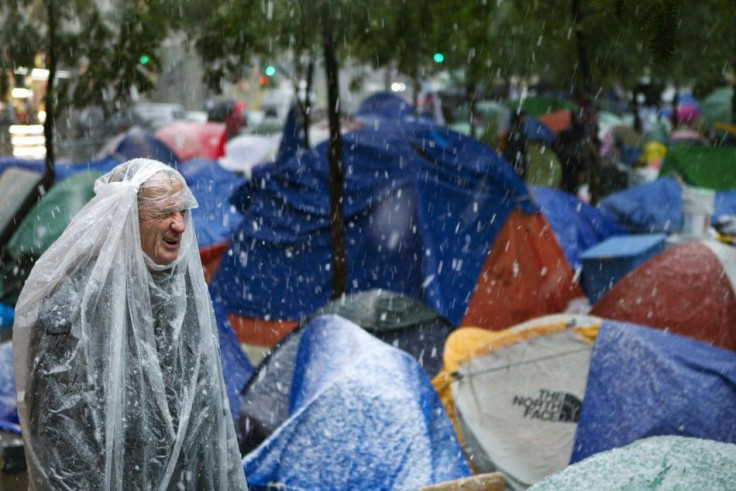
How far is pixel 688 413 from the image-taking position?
16.9 feet

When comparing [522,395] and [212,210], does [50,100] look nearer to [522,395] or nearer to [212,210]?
[212,210]

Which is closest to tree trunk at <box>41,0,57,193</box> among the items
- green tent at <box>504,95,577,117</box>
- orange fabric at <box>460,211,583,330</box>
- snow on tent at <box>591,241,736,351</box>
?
orange fabric at <box>460,211,583,330</box>

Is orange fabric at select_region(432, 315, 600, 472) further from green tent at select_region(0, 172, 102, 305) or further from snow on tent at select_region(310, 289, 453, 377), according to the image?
green tent at select_region(0, 172, 102, 305)

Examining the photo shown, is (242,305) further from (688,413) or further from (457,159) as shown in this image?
(688,413)

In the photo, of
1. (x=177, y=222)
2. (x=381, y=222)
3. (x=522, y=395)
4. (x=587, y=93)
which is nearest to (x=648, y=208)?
(x=587, y=93)

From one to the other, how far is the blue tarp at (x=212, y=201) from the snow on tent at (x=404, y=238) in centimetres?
89

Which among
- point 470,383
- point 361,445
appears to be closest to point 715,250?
point 470,383

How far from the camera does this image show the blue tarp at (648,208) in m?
10.8

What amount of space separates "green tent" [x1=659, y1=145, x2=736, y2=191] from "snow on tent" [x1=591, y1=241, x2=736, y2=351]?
721 cm

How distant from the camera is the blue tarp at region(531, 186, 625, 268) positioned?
30.9ft

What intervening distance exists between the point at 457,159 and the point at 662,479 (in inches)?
234

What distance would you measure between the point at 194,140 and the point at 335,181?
10902 millimetres

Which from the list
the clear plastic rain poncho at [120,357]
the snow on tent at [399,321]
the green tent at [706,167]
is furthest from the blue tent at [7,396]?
the green tent at [706,167]

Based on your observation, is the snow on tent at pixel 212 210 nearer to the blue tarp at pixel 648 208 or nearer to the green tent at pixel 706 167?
the blue tarp at pixel 648 208
